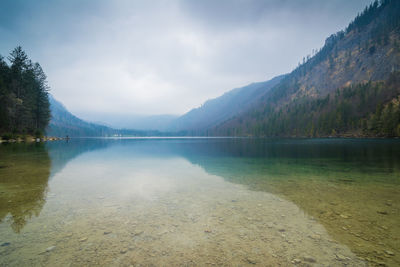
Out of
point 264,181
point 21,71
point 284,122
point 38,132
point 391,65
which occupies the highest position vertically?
point 391,65

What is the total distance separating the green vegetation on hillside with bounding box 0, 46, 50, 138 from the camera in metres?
57.8

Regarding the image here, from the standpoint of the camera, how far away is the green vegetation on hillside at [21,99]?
190 feet

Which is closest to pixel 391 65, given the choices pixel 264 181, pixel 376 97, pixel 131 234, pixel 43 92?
pixel 376 97

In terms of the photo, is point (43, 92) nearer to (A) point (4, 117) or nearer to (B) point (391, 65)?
(A) point (4, 117)

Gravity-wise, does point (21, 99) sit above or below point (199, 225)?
above

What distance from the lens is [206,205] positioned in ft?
29.1

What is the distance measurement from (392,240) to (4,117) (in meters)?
83.7

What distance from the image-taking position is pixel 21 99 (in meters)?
64.1

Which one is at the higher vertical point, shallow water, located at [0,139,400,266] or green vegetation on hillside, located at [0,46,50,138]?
green vegetation on hillside, located at [0,46,50,138]

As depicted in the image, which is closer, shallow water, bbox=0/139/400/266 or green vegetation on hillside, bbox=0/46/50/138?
shallow water, bbox=0/139/400/266

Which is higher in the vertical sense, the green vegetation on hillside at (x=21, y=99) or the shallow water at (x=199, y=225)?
the green vegetation on hillside at (x=21, y=99)

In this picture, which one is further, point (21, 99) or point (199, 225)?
point (21, 99)

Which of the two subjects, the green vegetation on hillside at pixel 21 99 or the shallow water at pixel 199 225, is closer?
the shallow water at pixel 199 225

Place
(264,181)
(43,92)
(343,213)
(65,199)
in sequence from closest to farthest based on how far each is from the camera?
(343,213) < (65,199) < (264,181) < (43,92)
